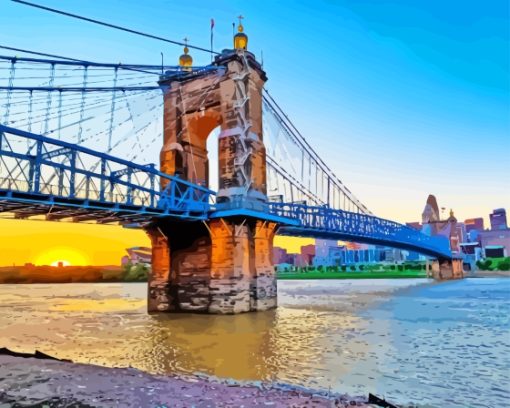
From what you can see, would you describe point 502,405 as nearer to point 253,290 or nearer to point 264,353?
point 264,353

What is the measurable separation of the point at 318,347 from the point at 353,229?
3710 centimetres

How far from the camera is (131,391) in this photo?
27.3 feet

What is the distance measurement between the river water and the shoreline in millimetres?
2022

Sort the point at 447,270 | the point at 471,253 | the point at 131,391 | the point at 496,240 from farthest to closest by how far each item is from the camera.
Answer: the point at 471,253
the point at 496,240
the point at 447,270
the point at 131,391

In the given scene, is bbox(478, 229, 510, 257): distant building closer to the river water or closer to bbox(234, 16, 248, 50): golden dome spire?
the river water

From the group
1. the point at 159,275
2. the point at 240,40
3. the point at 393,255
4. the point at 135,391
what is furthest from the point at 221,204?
the point at 393,255

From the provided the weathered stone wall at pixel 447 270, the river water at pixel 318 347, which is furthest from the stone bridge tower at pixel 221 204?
the weathered stone wall at pixel 447 270

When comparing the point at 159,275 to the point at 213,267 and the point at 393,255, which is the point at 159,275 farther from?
the point at 393,255

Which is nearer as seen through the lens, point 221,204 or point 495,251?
point 221,204

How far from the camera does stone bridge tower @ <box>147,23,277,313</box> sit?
27.4 metres

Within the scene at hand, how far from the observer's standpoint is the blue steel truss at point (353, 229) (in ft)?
125

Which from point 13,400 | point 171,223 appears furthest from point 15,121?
point 13,400

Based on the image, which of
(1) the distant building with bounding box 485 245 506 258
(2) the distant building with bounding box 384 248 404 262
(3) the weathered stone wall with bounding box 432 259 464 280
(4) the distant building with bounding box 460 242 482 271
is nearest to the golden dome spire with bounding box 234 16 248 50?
(3) the weathered stone wall with bounding box 432 259 464 280

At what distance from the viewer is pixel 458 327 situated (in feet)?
69.6
